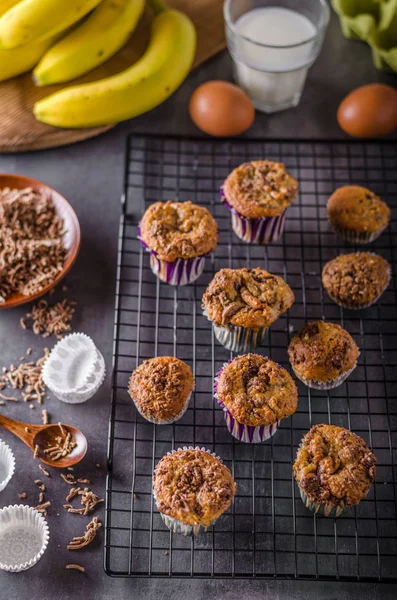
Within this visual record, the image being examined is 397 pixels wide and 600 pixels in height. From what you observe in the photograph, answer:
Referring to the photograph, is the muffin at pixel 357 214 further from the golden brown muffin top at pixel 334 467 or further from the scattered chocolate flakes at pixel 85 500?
the scattered chocolate flakes at pixel 85 500

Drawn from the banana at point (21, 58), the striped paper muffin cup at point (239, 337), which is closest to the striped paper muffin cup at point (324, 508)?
the striped paper muffin cup at point (239, 337)

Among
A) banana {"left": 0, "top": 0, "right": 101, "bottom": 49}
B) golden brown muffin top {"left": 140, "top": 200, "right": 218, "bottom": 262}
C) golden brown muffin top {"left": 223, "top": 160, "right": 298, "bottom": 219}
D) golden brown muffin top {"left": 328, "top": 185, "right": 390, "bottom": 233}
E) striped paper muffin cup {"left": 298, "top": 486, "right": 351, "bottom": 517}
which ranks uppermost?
banana {"left": 0, "top": 0, "right": 101, "bottom": 49}

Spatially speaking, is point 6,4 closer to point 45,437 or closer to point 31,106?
point 31,106

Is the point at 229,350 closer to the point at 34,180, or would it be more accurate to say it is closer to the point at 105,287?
the point at 105,287

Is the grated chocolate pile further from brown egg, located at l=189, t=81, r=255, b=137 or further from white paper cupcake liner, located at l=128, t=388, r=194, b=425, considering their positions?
brown egg, located at l=189, t=81, r=255, b=137

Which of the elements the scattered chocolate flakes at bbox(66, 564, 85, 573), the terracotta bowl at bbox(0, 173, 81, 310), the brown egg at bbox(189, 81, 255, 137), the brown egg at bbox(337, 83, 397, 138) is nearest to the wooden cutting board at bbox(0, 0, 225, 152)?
the terracotta bowl at bbox(0, 173, 81, 310)
